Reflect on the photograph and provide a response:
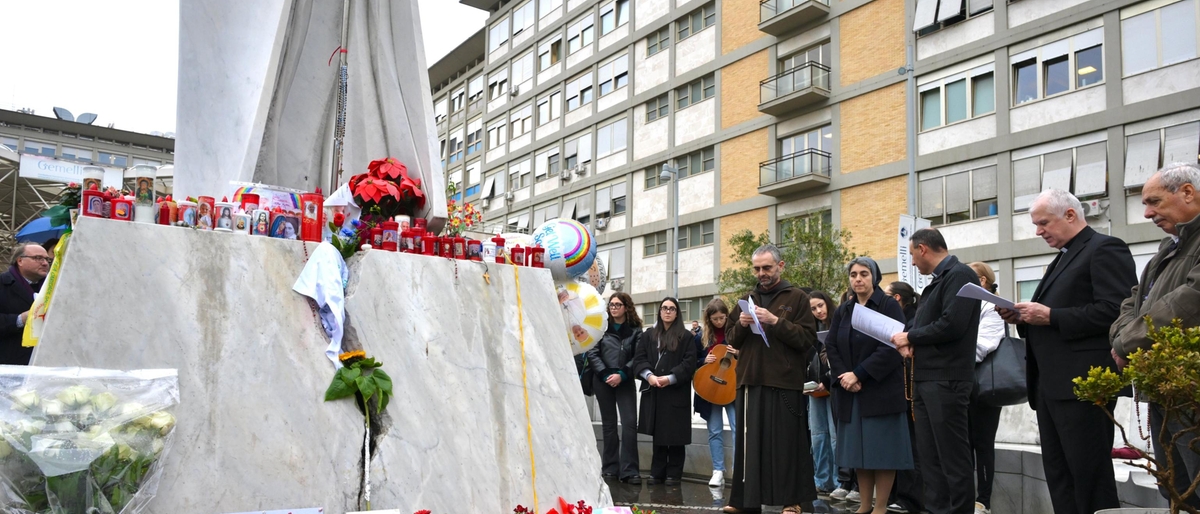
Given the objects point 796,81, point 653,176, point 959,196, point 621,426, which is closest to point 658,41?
point 653,176

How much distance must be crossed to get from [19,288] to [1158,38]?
22.4 metres

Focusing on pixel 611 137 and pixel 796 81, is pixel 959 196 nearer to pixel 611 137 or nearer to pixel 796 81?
pixel 796 81

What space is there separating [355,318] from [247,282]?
2.08 feet

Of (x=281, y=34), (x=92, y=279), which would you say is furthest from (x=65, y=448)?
(x=281, y=34)

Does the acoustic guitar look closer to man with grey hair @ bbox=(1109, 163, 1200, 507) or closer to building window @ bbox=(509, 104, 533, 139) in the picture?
man with grey hair @ bbox=(1109, 163, 1200, 507)

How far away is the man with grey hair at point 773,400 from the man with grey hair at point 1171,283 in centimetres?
275

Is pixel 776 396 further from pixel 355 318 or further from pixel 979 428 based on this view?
pixel 355 318

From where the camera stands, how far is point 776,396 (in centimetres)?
716

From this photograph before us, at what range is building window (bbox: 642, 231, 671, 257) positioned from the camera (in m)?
35.9

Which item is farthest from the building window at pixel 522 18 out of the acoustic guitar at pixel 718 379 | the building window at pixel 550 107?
the acoustic guitar at pixel 718 379

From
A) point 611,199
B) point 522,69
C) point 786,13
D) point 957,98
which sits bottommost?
point 611,199

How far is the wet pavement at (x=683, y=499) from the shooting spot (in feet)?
25.2

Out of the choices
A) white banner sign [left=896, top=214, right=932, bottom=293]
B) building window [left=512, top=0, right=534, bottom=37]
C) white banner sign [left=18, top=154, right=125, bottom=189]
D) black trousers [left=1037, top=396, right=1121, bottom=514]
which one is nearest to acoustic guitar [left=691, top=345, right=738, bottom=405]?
black trousers [left=1037, top=396, right=1121, bottom=514]

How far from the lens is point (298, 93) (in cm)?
723
